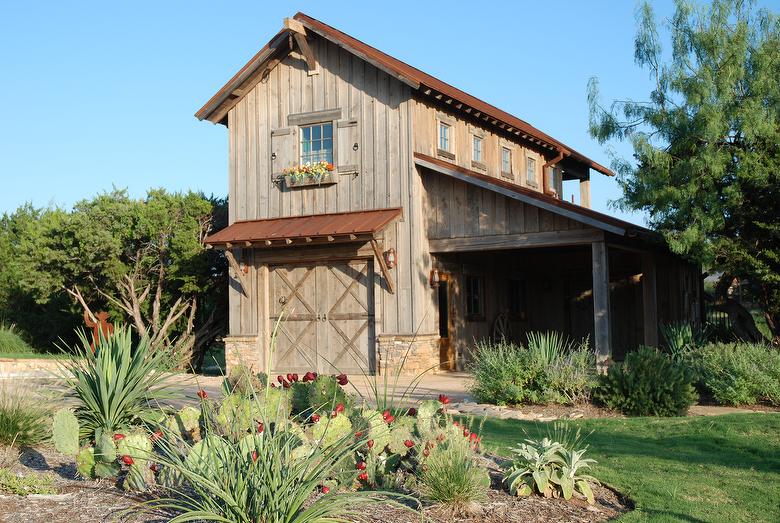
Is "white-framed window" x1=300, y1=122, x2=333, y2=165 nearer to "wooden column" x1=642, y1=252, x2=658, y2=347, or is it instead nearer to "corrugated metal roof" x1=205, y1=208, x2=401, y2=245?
A: "corrugated metal roof" x1=205, y1=208, x2=401, y2=245

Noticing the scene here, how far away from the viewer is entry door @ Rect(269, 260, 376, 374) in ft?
56.5

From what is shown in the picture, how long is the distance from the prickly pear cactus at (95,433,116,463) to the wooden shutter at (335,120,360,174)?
11.5 m

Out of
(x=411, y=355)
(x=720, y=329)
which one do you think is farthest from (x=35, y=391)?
(x=720, y=329)

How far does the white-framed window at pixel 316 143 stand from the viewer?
1770cm

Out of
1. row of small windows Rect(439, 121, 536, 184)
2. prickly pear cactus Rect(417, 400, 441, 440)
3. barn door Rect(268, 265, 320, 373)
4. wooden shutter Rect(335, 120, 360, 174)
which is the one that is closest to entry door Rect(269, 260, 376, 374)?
barn door Rect(268, 265, 320, 373)

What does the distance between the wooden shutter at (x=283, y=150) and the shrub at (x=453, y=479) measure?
12.9 metres

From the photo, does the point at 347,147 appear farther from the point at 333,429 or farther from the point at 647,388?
the point at 333,429

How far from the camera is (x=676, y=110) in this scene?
48.9 ft

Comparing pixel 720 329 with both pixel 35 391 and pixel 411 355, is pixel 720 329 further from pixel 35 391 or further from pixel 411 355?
Answer: pixel 35 391

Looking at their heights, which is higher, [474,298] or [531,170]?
[531,170]

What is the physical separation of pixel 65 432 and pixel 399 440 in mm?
2482

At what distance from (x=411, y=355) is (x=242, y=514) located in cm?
1202

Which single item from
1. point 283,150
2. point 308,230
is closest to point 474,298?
point 308,230

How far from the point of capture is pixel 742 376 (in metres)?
11.1
